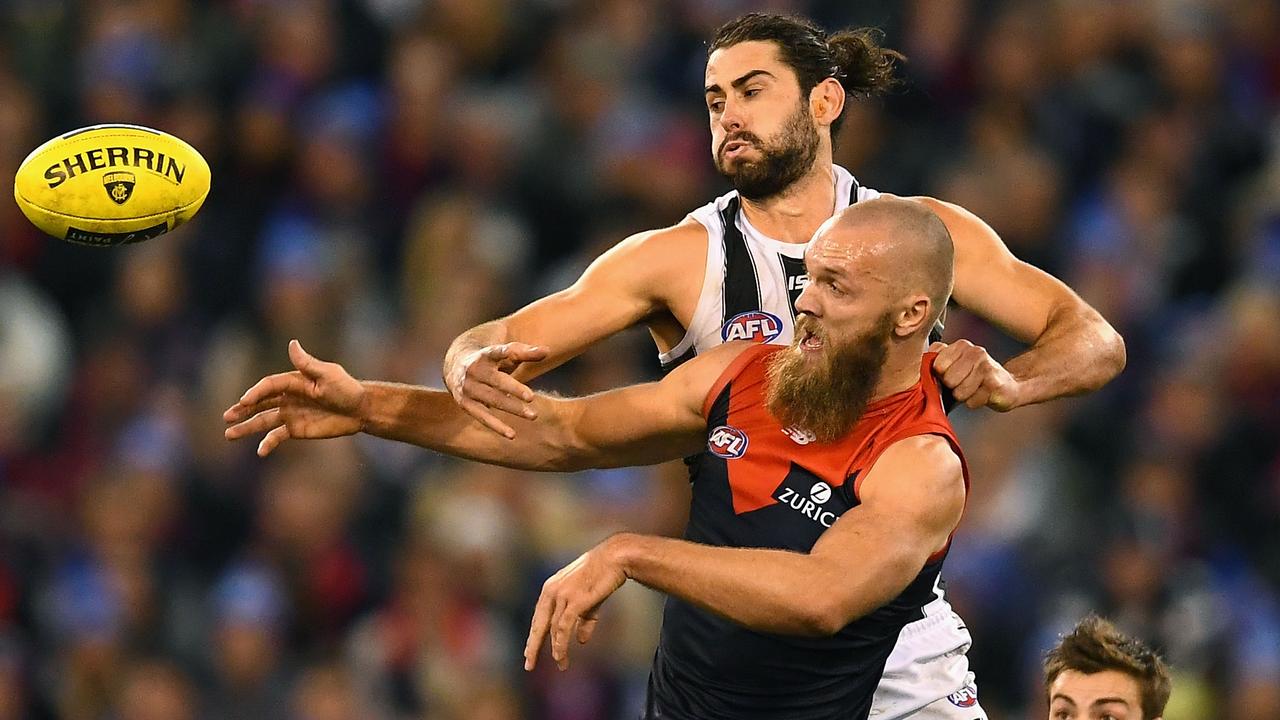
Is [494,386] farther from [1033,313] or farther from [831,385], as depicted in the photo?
[1033,313]

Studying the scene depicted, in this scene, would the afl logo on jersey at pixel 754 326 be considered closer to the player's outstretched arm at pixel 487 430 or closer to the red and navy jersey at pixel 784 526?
the player's outstretched arm at pixel 487 430

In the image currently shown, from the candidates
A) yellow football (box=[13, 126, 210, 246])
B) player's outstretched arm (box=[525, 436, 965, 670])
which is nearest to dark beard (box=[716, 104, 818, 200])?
player's outstretched arm (box=[525, 436, 965, 670])

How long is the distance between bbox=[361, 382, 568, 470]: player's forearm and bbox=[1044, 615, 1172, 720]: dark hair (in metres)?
1.47

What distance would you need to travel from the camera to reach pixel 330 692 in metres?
8.96

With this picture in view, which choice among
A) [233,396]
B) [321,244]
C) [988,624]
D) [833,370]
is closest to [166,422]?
[233,396]

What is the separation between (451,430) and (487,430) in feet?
0.31

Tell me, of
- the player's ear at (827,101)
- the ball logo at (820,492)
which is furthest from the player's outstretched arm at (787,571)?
the player's ear at (827,101)

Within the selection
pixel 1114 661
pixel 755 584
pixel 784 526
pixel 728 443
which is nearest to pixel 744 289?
pixel 728 443

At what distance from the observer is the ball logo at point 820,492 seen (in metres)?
4.63

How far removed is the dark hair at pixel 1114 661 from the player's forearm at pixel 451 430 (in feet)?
4.83

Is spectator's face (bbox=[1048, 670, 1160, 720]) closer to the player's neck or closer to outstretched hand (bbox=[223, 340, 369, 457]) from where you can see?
the player's neck

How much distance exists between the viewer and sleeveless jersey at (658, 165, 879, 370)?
5613 millimetres

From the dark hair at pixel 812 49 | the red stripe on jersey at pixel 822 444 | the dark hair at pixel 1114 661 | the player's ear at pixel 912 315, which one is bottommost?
the dark hair at pixel 1114 661

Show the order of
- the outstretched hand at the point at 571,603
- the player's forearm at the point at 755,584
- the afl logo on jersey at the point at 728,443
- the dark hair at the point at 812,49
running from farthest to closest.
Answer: the dark hair at the point at 812,49
the afl logo on jersey at the point at 728,443
the player's forearm at the point at 755,584
the outstretched hand at the point at 571,603
